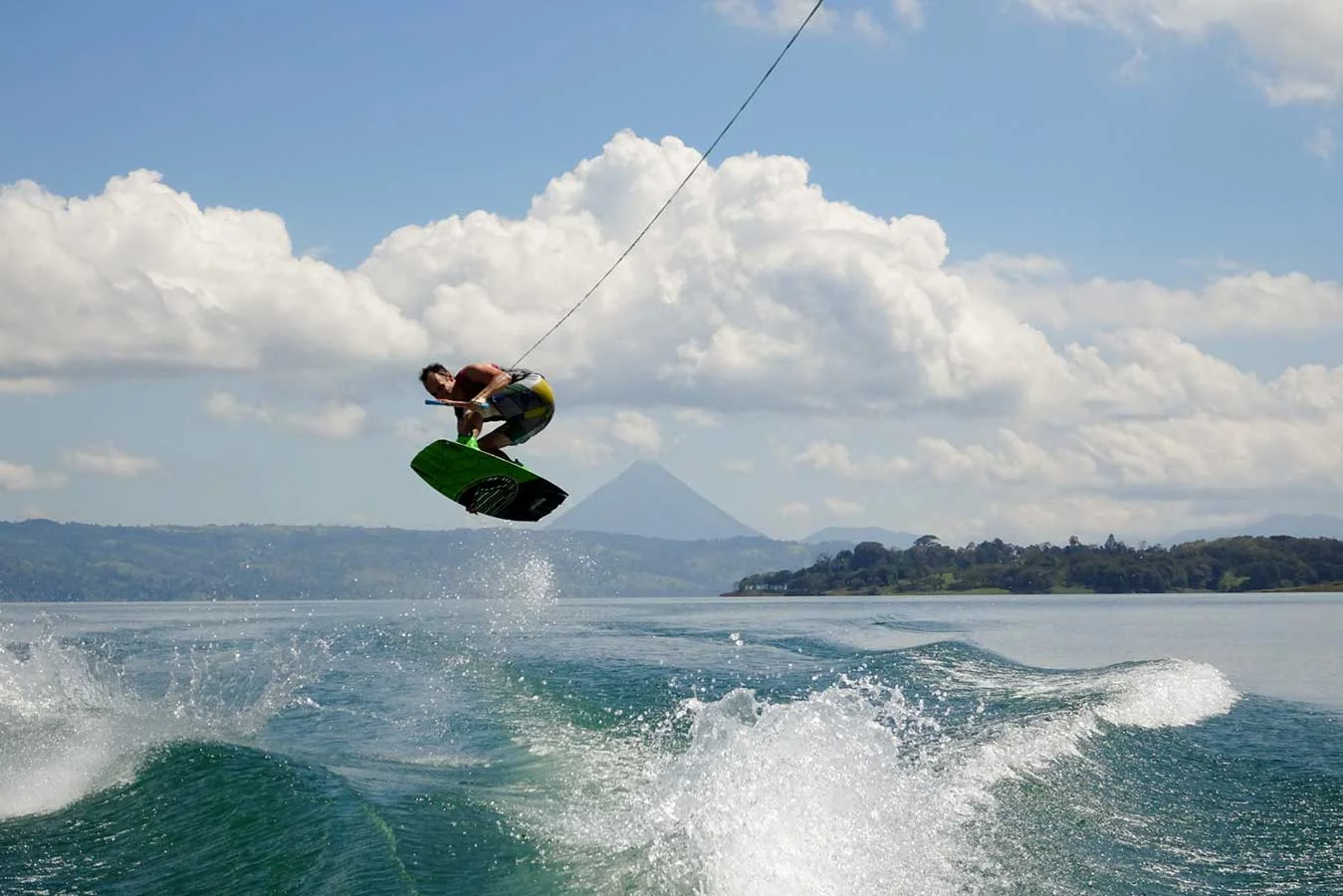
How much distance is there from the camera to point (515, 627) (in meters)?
49.9

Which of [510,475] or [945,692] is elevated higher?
[510,475]

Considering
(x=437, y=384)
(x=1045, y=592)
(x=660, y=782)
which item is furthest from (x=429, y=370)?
(x=1045, y=592)

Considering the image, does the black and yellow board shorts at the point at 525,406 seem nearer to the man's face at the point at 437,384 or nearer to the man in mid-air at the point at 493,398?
the man in mid-air at the point at 493,398

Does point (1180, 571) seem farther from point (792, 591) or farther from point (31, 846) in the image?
point (31, 846)

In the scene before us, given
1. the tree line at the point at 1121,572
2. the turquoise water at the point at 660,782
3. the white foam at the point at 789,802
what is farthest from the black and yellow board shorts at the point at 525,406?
the tree line at the point at 1121,572

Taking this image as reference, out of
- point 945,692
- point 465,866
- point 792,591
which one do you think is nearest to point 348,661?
point 945,692

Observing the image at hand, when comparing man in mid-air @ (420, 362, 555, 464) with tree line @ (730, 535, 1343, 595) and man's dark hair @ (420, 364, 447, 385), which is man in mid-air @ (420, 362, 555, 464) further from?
tree line @ (730, 535, 1343, 595)

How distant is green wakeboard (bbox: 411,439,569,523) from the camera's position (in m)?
17.0

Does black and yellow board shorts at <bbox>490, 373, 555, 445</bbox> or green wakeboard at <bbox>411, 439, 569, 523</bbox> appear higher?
black and yellow board shorts at <bbox>490, 373, 555, 445</bbox>

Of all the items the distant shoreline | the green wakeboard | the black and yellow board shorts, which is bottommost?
the distant shoreline

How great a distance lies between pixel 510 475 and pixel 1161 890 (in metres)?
10.0

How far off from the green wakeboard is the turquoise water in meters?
3.89

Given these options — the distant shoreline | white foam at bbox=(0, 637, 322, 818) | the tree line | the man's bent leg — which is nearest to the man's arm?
the man's bent leg

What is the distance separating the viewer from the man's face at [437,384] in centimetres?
1708
